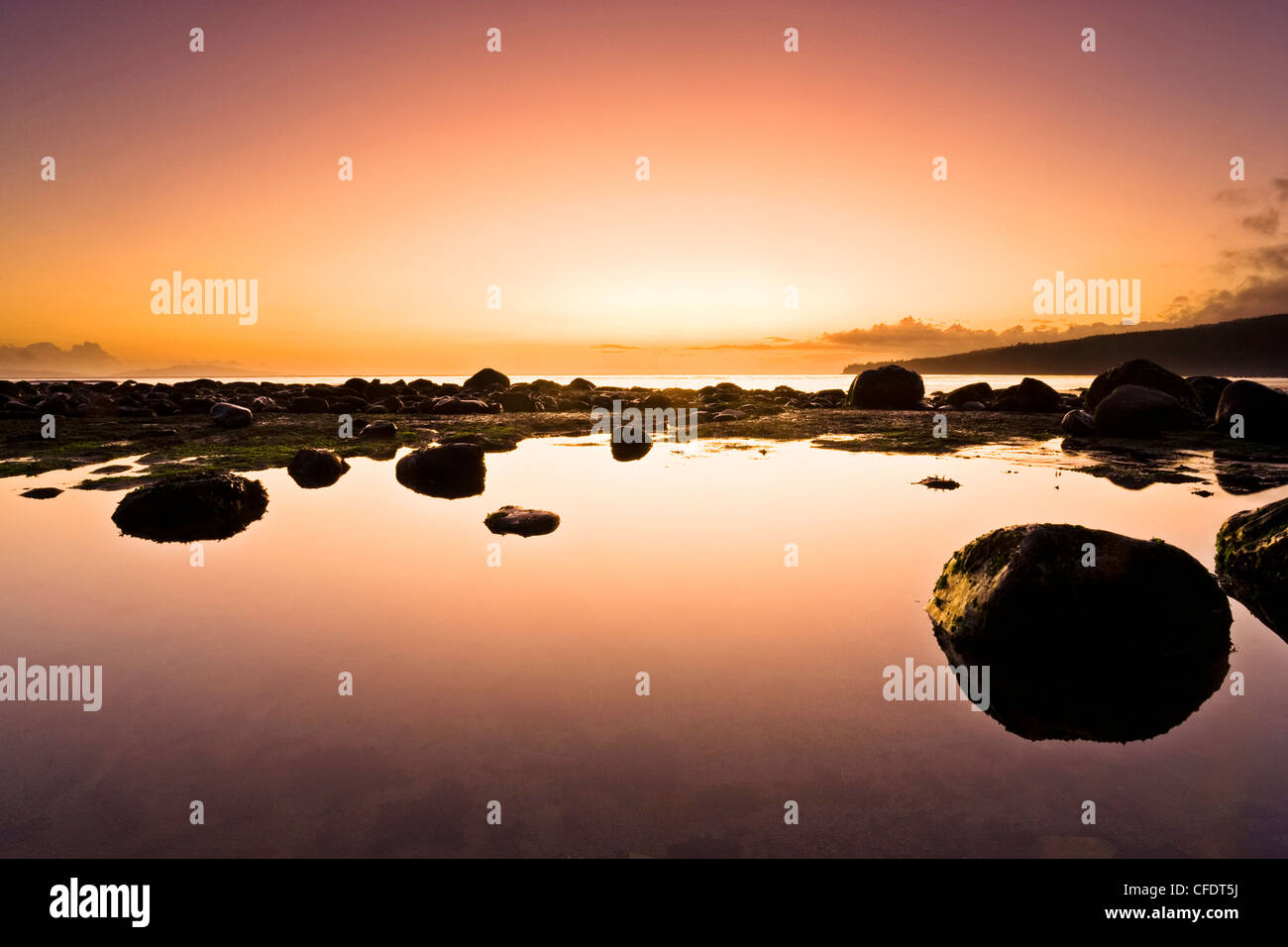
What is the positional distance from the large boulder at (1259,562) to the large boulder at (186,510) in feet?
44.4

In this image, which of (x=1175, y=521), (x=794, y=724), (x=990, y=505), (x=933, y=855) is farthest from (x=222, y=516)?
(x=1175, y=521)

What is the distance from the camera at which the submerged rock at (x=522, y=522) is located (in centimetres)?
990

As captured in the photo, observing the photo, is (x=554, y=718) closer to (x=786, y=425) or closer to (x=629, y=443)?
(x=629, y=443)

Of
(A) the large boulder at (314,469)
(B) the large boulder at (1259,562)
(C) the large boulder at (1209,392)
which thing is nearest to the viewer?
(B) the large boulder at (1259,562)

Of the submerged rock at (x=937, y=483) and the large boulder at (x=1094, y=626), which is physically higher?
the submerged rock at (x=937, y=483)

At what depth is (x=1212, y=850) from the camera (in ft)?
10.5

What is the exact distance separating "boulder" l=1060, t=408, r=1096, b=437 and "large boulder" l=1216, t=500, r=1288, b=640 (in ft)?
56.6

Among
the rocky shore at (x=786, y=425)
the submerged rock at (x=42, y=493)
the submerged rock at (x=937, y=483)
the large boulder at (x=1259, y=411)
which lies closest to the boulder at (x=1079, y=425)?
the rocky shore at (x=786, y=425)

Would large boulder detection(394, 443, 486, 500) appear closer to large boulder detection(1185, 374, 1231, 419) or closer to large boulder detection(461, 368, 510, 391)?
large boulder detection(1185, 374, 1231, 419)

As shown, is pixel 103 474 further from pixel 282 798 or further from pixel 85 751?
pixel 282 798

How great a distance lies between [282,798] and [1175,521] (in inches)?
496

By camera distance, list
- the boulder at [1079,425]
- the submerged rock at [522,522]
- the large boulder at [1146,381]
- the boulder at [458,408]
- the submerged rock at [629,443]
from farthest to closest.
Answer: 1. the boulder at [458,408]
2. the large boulder at [1146,381]
3. the boulder at [1079,425]
4. the submerged rock at [629,443]
5. the submerged rock at [522,522]

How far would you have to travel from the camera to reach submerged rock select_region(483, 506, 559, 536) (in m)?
9.90

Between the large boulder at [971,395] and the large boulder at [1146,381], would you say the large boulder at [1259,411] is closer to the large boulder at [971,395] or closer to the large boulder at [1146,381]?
the large boulder at [1146,381]
